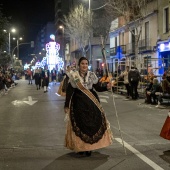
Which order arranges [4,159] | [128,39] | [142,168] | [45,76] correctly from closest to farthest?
[142,168]
[4,159]
[45,76]
[128,39]

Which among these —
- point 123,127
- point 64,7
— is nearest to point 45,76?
point 123,127

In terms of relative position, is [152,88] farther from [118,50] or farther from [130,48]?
[118,50]

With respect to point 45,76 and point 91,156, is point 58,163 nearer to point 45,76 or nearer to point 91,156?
point 91,156

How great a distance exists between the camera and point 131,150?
25.2 feet

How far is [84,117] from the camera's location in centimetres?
713

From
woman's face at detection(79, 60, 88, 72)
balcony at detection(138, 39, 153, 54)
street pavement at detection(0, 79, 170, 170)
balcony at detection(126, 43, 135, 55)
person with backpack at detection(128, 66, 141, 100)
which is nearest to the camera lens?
street pavement at detection(0, 79, 170, 170)


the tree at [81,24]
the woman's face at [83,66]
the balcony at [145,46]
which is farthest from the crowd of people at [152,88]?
the tree at [81,24]

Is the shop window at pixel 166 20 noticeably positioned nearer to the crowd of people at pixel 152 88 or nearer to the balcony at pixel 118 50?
the crowd of people at pixel 152 88

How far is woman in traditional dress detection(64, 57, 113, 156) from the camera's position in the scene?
7.06 meters

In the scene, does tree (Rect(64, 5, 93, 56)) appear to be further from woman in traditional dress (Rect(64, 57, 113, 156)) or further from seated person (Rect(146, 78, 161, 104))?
woman in traditional dress (Rect(64, 57, 113, 156))

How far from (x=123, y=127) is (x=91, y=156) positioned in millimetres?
3653

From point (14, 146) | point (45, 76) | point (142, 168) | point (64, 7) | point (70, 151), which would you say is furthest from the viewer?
point (64, 7)

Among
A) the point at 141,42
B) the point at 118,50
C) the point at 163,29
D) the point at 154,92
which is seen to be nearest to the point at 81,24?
the point at 118,50

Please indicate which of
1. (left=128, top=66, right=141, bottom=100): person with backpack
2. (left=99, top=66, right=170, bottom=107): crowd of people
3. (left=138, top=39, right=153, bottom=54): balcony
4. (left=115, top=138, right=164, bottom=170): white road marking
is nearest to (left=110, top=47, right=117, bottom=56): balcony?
(left=138, top=39, right=153, bottom=54): balcony
